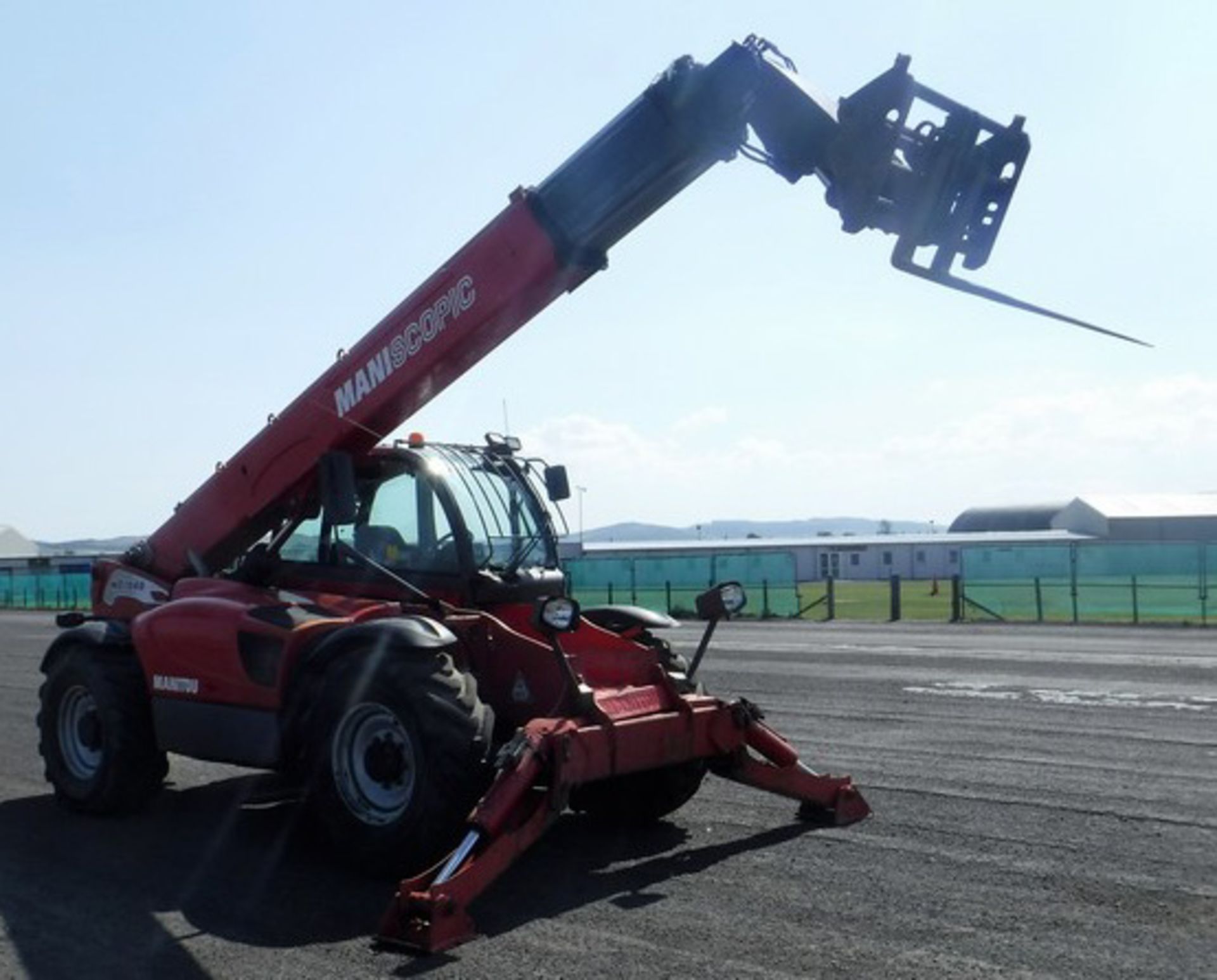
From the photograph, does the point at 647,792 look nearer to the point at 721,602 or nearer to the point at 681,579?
the point at 721,602

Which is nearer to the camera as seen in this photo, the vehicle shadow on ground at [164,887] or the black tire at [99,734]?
the vehicle shadow on ground at [164,887]

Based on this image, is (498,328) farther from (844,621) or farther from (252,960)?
(844,621)

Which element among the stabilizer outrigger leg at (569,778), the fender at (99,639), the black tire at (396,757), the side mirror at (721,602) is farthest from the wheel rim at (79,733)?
the side mirror at (721,602)

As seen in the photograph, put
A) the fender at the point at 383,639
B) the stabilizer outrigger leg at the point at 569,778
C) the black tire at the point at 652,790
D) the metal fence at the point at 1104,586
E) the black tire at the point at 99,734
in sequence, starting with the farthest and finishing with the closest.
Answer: the metal fence at the point at 1104,586 → the black tire at the point at 99,734 → the black tire at the point at 652,790 → the fender at the point at 383,639 → the stabilizer outrigger leg at the point at 569,778

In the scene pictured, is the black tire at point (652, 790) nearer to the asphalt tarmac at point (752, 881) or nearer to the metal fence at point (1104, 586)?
the asphalt tarmac at point (752, 881)

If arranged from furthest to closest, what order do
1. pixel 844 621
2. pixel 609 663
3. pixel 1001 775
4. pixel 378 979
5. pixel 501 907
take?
pixel 844 621 < pixel 1001 775 < pixel 609 663 < pixel 501 907 < pixel 378 979

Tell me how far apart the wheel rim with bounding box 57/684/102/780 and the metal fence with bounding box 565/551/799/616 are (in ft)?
91.5

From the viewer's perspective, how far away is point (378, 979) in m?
6.29

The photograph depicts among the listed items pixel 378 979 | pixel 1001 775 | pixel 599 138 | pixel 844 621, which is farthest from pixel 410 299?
pixel 844 621

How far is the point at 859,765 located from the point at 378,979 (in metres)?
5.86

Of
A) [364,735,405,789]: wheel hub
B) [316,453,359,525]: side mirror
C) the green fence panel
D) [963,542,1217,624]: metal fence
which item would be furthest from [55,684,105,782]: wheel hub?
the green fence panel

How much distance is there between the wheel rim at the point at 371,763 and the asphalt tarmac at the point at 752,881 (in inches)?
16.1

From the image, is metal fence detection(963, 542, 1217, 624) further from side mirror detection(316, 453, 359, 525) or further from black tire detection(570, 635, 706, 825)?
side mirror detection(316, 453, 359, 525)

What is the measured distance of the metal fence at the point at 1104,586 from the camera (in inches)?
1305
